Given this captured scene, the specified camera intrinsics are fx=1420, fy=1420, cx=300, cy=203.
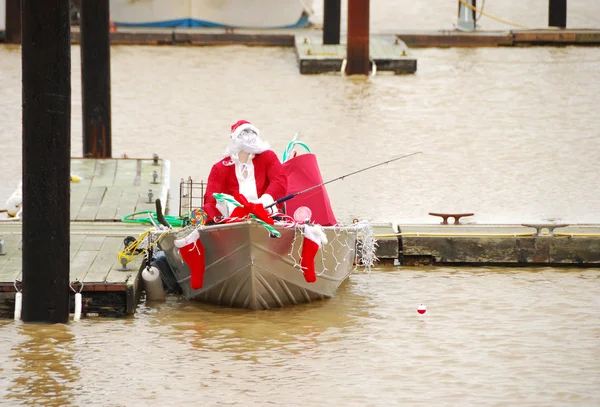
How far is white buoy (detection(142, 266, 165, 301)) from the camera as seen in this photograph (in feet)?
42.0

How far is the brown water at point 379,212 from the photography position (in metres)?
10.0

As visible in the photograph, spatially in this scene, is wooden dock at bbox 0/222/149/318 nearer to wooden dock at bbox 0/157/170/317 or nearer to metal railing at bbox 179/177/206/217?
wooden dock at bbox 0/157/170/317

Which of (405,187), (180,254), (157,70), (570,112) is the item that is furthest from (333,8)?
(180,254)

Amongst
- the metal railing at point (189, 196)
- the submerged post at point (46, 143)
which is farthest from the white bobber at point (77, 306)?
the metal railing at point (189, 196)

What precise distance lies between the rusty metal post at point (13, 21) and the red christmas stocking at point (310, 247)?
2088 cm

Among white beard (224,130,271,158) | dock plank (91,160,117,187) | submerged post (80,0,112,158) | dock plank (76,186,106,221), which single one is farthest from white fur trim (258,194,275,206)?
submerged post (80,0,112,158)

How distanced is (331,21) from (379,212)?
13.9 m

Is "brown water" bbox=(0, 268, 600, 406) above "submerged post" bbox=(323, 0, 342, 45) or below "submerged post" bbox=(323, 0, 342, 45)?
below

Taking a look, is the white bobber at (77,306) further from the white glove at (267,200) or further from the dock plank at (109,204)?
the dock plank at (109,204)

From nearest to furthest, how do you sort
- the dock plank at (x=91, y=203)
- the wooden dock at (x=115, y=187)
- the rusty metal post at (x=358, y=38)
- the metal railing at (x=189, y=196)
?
1. the dock plank at (x=91, y=203)
2. the wooden dock at (x=115, y=187)
3. the metal railing at (x=189, y=196)
4. the rusty metal post at (x=358, y=38)

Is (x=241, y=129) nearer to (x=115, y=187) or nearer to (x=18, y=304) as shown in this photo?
(x=18, y=304)

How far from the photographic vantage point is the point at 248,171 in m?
12.7

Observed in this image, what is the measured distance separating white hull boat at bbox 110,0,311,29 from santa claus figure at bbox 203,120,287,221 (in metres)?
22.2

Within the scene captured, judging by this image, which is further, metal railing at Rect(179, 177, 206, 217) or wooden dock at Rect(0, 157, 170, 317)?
metal railing at Rect(179, 177, 206, 217)
